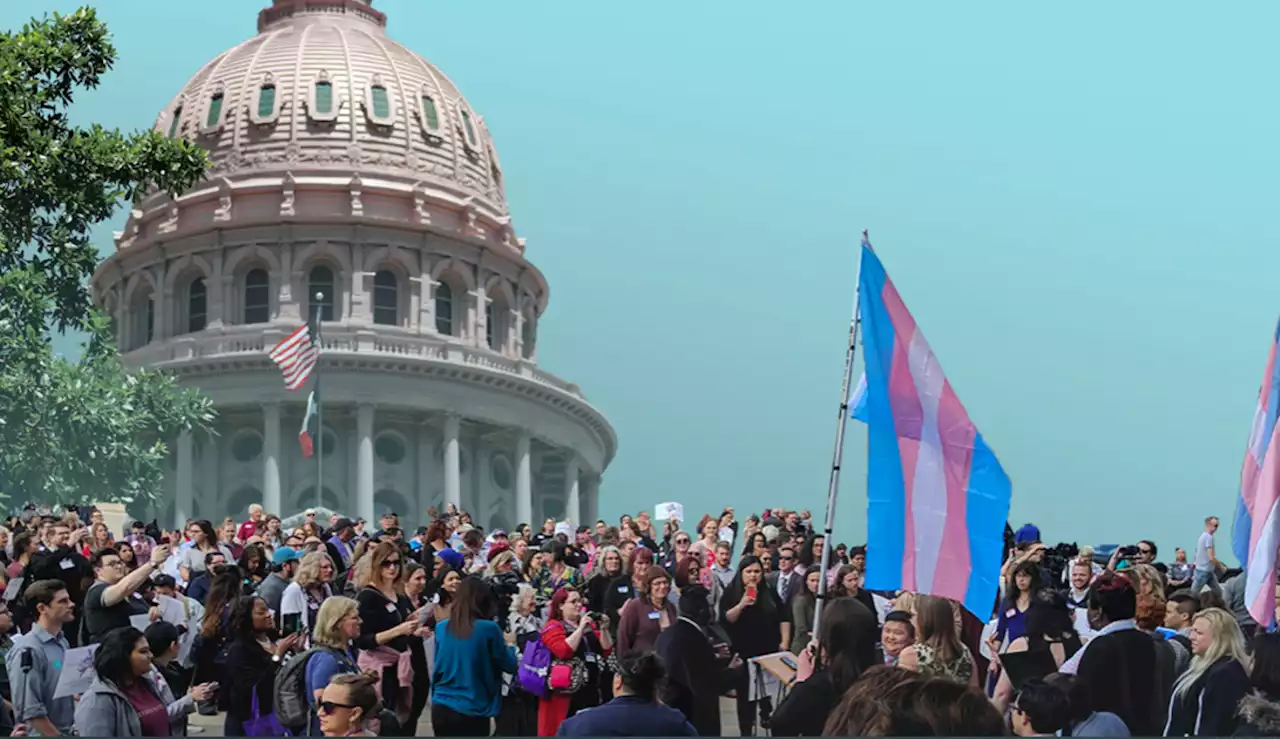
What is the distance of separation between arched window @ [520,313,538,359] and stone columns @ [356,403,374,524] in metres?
11.4

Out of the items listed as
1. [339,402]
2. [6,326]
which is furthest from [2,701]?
[339,402]

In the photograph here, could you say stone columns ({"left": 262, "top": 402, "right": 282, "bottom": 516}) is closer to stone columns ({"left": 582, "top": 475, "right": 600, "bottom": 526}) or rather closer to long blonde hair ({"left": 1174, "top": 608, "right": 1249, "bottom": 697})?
stone columns ({"left": 582, "top": 475, "right": 600, "bottom": 526})

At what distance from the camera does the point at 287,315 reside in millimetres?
Answer: 76875

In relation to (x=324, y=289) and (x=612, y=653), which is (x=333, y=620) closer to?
(x=612, y=653)

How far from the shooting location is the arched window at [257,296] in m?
78.0

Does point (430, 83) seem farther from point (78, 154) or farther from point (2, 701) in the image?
point (2, 701)

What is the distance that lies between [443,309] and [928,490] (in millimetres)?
70137

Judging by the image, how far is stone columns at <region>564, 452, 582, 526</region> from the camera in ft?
262

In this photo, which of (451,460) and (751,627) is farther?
(451,460)

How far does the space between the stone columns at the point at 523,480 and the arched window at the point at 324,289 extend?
7.81 meters

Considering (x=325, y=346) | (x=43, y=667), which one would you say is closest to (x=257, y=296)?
(x=325, y=346)

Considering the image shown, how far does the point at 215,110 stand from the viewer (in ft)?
268

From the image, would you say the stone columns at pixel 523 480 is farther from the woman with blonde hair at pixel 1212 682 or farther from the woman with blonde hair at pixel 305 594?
the woman with blonde hair at pixel 1212 682

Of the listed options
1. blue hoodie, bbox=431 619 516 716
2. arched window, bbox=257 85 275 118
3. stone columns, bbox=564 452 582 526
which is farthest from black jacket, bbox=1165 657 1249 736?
arched window, bbox=257 85 275 118
